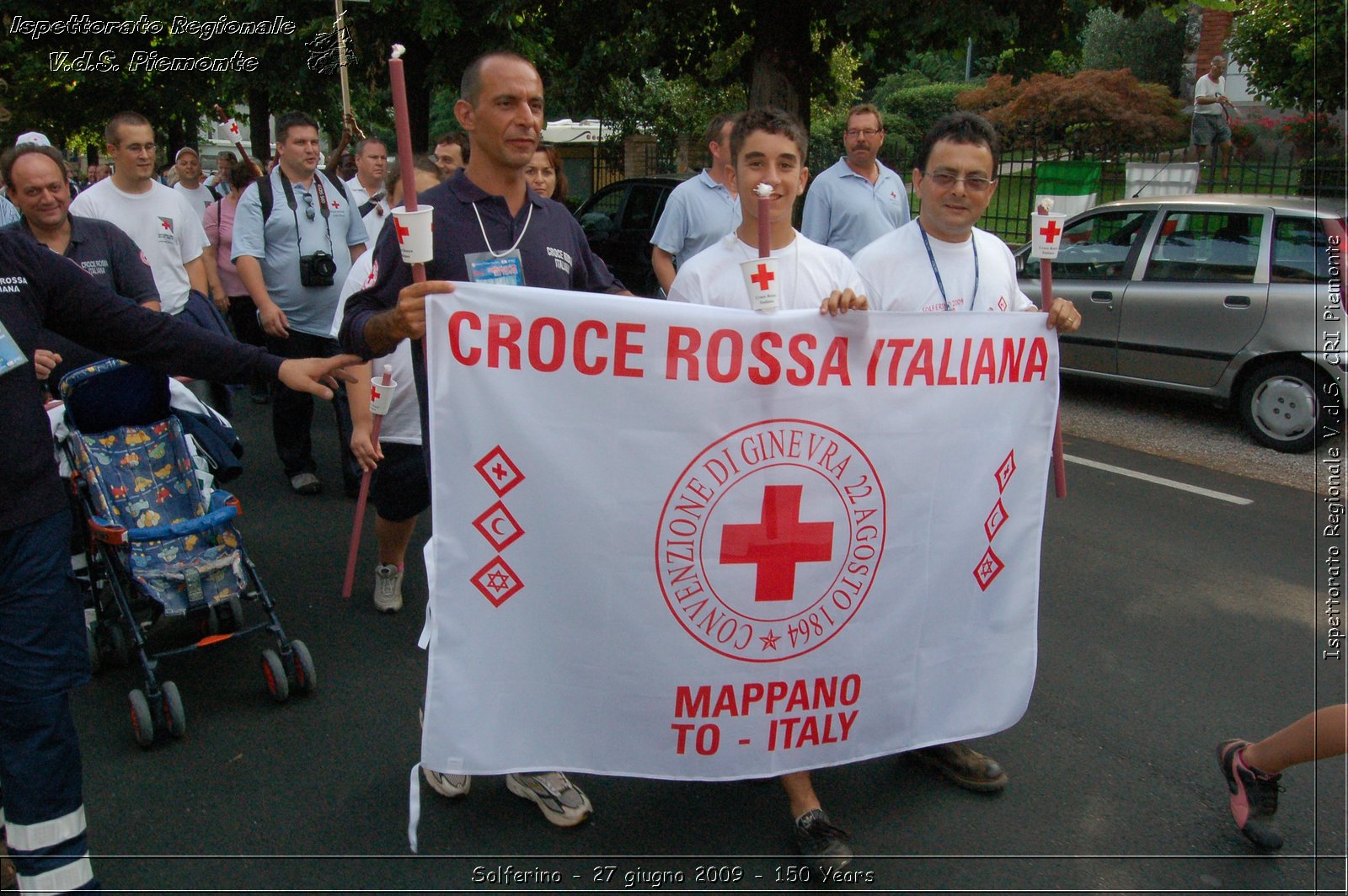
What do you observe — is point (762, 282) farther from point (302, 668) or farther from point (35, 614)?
point (302, 668)

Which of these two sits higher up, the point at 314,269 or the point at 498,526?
the point at 314,269

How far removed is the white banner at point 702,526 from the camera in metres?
2.82

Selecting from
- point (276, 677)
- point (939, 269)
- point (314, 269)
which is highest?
point (939, 269)

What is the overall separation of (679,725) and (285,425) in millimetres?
4377

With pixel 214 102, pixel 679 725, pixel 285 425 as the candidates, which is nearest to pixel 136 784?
pixel 679 725

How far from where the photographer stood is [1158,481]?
277 inches

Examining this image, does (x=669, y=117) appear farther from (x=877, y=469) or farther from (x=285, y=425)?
(x=877, y=469)

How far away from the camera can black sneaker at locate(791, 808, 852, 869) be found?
9.91 ft

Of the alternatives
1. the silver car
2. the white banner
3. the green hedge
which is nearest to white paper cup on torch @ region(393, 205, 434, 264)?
the white banner

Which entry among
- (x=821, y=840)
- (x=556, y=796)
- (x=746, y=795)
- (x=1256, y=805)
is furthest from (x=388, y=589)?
(x=1256, y=805)

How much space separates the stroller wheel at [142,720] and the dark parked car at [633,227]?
7983mm

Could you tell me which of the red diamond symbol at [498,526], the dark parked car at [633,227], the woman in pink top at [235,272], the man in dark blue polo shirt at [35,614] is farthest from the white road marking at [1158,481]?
the woman in pink top at [235,272]

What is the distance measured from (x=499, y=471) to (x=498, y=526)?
144mm

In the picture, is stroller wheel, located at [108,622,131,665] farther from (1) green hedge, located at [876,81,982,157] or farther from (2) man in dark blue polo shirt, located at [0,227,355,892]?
(1) green hedge, located at [876,81,982,157]
